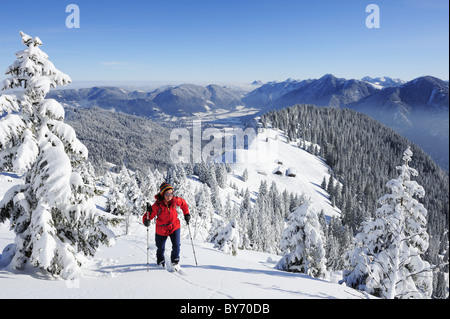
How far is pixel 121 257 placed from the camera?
942 cm

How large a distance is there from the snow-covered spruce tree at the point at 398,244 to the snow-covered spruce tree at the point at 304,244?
225cm

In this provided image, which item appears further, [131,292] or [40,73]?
[40,73]

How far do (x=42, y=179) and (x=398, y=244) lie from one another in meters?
13.7

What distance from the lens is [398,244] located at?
427 inches

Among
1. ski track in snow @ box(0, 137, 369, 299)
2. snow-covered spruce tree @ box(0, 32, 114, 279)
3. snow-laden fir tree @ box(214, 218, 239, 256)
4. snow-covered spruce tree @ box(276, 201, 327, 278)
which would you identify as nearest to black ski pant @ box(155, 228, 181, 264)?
ski track in snow @ box(0, 137, 369, 299)

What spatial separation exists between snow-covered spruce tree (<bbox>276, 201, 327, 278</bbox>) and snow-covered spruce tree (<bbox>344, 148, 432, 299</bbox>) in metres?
2.25

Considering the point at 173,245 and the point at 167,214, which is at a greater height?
the point at 167,214

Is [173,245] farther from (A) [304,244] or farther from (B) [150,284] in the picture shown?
(A) [304,244]

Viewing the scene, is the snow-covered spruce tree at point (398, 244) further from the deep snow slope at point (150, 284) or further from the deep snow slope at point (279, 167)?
the deep snow slope at point (279, 167)

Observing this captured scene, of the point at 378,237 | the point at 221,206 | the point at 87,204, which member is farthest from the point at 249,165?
the point at 87,204

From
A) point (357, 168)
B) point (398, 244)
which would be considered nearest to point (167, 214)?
point (398, 244)
